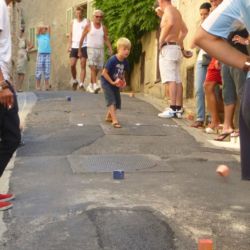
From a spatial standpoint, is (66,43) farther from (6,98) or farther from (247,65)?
(247,65)

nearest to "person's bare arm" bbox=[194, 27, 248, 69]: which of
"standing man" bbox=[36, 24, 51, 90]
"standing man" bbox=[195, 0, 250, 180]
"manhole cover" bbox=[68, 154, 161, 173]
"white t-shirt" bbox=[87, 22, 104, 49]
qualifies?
"standing man" bbox=[195, 0, 250, 180]

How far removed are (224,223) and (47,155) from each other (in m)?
2.86

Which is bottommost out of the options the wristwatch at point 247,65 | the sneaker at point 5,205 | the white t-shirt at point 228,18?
the sneaker at point 5,205

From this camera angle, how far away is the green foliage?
14.3 metres

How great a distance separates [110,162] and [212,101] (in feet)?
7.95

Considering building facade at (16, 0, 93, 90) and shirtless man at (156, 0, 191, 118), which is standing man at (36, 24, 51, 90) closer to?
building facade at (16, 0, 93, 90)

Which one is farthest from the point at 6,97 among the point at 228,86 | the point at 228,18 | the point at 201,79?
the point at 201,79

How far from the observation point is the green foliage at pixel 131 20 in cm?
1434

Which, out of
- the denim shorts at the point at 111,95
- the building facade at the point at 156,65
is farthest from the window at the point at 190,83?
the denim shorts at the point at 111,95

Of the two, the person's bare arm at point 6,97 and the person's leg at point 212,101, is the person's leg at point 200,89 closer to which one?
the person's leg at point 212,101

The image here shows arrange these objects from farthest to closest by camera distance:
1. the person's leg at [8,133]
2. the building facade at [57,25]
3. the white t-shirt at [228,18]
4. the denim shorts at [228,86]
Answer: the building facade at [57,25], the denim shorts at [228,86], the person's leg at [8,133], the white t-shirt at [228,18]

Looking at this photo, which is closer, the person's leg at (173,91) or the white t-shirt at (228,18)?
the white t-shirt at (228,18)

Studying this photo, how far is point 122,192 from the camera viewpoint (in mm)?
5223

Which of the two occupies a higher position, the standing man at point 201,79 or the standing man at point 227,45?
the standing man at point 227,45
